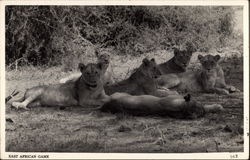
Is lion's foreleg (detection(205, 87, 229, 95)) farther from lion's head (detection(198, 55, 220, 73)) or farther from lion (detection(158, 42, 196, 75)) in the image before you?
lion (detection(158, 42, 196, 75))

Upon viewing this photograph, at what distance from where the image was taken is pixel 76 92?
344 inches

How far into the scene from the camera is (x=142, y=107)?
836 centimetres

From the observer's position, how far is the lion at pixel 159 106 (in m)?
8.25

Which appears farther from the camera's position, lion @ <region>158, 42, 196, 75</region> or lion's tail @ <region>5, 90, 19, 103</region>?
lion @ <region>158, 42, 196, 75</region>

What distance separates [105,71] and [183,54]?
3.36 feet

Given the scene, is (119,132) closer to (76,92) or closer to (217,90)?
(76,92)

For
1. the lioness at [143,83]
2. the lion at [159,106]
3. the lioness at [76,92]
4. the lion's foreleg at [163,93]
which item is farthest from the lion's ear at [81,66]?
the lion's foreleg at [163,93]

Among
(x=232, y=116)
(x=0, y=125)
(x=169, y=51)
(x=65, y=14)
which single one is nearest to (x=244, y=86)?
(x=232, y=116)

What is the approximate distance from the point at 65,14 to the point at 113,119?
4.72 ft

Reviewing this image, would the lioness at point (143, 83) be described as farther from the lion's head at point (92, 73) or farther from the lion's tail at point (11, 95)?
the lion's tail at point (11, 95)

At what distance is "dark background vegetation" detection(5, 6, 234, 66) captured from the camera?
28.2ft

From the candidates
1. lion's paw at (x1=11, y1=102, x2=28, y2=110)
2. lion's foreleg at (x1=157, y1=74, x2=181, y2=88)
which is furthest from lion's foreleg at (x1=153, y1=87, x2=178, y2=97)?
lion's paw at (x1=11, y1=102, x2=28, y2=110)

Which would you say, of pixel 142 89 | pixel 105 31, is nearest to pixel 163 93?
pixel 142 89

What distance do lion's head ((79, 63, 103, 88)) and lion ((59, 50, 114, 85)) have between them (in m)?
0.07
